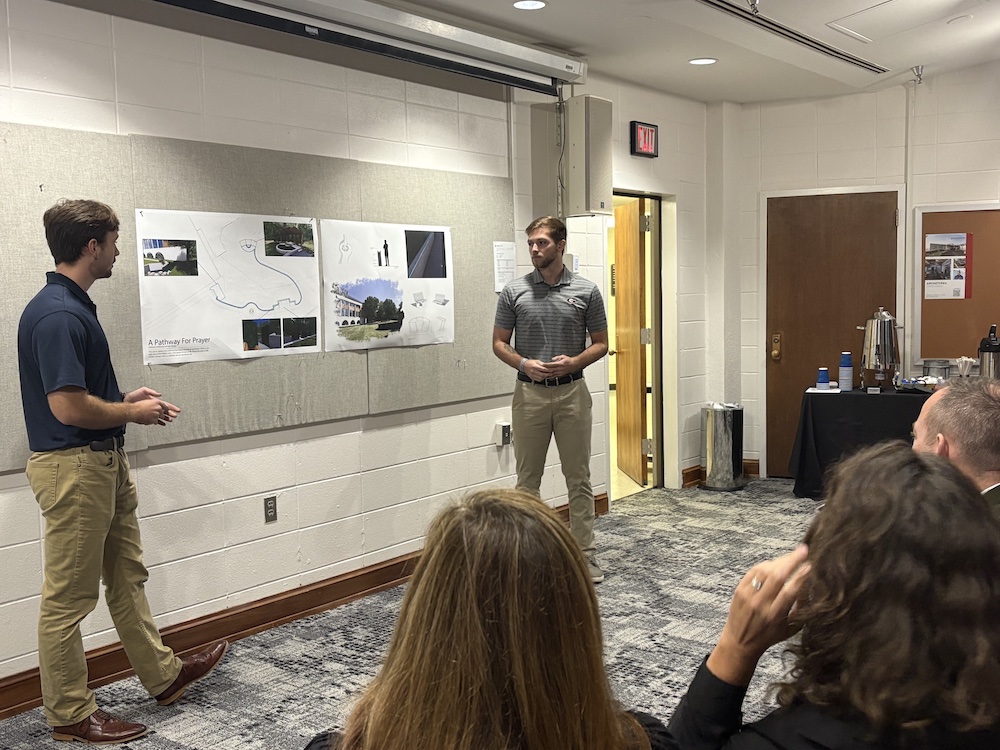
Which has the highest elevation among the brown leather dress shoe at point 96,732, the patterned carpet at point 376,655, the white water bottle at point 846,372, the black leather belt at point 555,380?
the black leather belt at point 555,380

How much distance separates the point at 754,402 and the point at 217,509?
14.8ft

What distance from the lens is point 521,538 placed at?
0.97 m

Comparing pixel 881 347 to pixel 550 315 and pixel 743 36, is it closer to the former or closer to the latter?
pixel 743 36

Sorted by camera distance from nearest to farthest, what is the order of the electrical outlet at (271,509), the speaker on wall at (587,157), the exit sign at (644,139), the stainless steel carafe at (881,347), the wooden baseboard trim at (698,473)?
the electrical outlet at (271,509), the speaker on wall at (587,157), the exit sign at (644,139), the stainless steel carafe at (881,347), the wooden baseboard trim at (698,473)

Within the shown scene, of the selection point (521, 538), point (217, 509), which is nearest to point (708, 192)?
point (217, 509)

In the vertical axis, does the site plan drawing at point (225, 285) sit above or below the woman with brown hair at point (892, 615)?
above

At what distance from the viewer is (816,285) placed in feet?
22.4

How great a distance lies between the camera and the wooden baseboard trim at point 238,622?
10.6 feet

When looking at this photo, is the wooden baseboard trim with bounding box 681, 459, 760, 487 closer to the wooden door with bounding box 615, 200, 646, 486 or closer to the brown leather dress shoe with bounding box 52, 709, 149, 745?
the wooden door with bounding box 615, 200, 646, 486

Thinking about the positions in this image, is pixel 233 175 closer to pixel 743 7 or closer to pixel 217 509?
pixel 217 509

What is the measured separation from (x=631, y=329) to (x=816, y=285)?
1.39m

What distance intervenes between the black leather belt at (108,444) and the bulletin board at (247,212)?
1.28ft

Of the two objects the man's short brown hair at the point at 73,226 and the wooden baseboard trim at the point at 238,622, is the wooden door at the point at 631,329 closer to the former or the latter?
the wooden baseboard trim at the point at 238,622

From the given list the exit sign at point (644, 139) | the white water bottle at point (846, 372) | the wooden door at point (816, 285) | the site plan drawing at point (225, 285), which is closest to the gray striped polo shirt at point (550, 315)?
the site plan drawing at point (225, 285)
